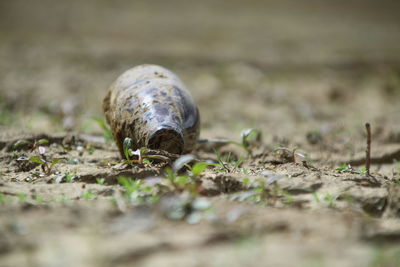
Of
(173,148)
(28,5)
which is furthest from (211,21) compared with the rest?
(173,148)

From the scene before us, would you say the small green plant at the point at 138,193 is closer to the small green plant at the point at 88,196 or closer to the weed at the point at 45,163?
the small green plant at the point at 88,196

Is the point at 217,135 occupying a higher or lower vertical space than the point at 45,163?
lower

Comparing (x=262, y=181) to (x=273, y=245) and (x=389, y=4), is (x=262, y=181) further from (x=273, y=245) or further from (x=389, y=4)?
(x=389, y=4)

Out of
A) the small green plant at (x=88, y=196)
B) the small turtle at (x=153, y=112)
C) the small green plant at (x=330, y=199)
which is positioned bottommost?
the small green plant at (x=330, y=199)

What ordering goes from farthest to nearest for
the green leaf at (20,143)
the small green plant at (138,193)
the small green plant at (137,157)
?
the green leaf at (20,143) < the small green plant at (137,157) < the small green plant at (138,193)

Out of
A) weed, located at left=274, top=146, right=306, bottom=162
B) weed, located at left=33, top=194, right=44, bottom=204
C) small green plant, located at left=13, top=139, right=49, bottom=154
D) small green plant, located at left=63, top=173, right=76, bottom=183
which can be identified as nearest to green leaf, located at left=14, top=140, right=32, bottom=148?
small green plant, located at left=13, top=139, right=49, bottom=154

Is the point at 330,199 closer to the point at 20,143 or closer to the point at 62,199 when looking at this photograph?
the point at 62,199

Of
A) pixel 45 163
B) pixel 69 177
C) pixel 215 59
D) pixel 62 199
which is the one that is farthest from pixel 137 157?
pixel 215 59

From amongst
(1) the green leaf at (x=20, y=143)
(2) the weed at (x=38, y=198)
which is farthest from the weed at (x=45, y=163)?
(2) the weed at (x=38, y=198)
